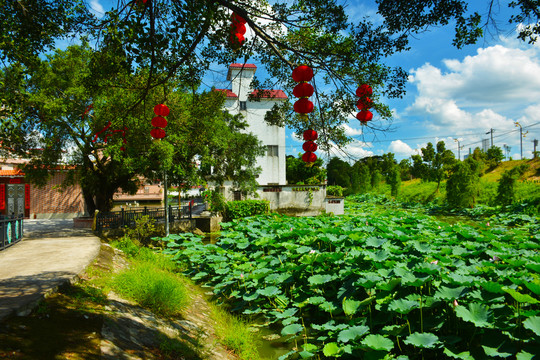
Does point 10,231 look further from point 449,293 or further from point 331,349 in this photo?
point 449,293

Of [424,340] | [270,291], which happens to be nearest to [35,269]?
[270,291]

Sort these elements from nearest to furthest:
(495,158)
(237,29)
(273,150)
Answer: (237,29) < (273,150) < (495,158)

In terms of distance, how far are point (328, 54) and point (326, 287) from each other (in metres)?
4.02

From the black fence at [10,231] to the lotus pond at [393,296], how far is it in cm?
493

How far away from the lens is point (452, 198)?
22.5 metres

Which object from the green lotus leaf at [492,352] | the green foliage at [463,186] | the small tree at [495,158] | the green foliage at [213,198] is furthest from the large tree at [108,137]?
the small tree at [495,158]

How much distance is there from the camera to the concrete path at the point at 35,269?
3.94 meters

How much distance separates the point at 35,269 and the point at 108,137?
265 inches

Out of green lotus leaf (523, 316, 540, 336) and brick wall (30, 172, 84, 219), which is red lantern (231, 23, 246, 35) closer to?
green lotus leaf (523, 316, 540, 336)

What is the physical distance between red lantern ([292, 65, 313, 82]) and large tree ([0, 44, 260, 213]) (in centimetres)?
696

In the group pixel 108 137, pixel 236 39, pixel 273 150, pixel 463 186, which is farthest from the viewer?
pixel 273 150

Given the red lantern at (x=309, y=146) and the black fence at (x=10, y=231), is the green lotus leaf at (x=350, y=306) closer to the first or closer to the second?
the red lantern at (x=309, y=146)

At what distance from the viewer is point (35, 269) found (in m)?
5.74

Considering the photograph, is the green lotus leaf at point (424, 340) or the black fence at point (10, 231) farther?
the black fence at point (10, 231)
